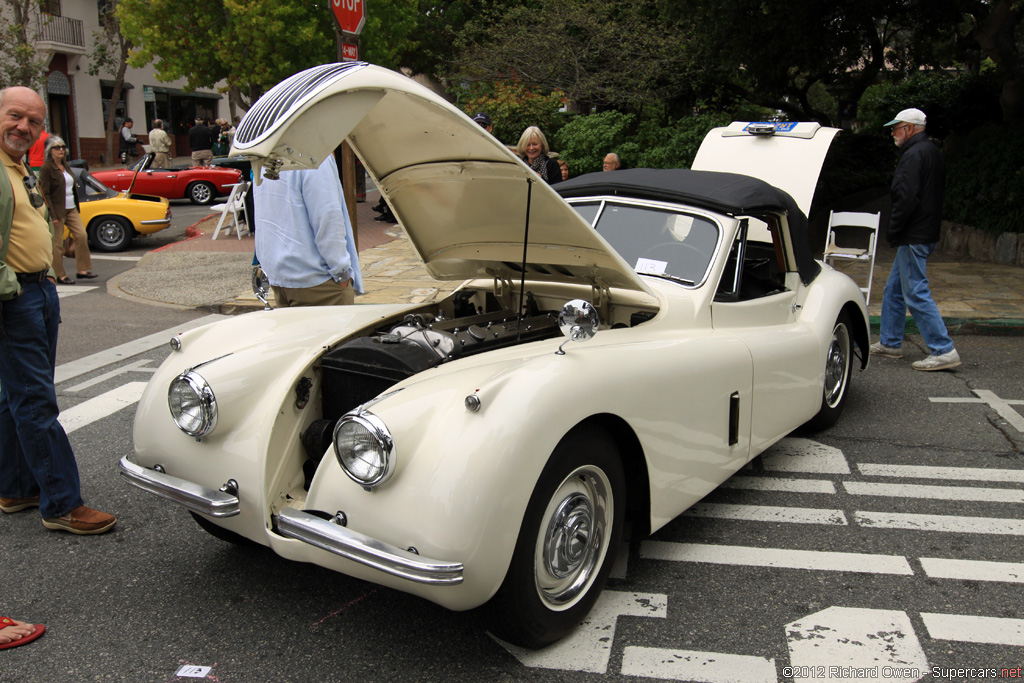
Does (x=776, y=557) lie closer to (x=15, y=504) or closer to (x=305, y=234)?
(x=305, y=234)

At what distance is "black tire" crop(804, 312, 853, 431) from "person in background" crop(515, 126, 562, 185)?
4.00 meters

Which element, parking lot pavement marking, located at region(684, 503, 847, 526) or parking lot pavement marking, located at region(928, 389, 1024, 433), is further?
parking lot pavement marking, located at region(928, 389, 1024, 433)

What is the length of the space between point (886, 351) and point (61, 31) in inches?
1485

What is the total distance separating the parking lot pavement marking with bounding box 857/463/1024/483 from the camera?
4.69 metres

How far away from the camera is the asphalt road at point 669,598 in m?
2.94

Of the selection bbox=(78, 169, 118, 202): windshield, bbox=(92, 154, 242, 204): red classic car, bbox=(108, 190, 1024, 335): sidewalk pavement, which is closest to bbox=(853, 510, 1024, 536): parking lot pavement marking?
bbox=(108, 190, 1024, 335): sidewalk pavement

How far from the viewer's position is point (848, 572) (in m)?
3.62

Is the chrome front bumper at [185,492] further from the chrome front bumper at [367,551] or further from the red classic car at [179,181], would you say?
the red classic car at [179,181]

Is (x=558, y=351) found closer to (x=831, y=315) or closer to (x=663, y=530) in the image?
(x=663, y=530)

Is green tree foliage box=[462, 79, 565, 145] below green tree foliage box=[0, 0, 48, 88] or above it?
below

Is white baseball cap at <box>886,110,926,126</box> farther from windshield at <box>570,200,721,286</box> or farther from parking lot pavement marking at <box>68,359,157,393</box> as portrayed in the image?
parking lot pavement marking at <box>68,359,157,393</box>

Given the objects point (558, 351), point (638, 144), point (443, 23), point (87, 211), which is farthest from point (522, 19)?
point (558, 351)

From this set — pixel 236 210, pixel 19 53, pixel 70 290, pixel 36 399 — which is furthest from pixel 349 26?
pixel 19 53

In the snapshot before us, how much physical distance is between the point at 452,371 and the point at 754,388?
1.65 meters
